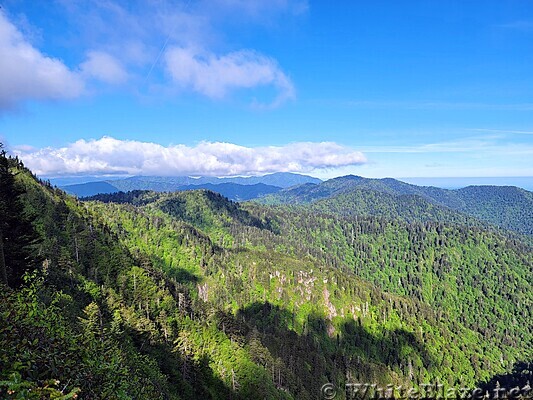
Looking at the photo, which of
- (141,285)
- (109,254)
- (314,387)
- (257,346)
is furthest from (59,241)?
(314,387)

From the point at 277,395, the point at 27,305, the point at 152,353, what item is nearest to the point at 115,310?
the point at 152,353

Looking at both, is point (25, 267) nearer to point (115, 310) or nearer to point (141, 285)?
point (115, 310)

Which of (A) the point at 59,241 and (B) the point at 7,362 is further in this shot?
(A) the point at 59,241

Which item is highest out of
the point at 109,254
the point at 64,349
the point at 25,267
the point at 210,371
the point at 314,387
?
the point at 64,349

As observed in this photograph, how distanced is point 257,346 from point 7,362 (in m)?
104

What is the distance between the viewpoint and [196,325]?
310 feet

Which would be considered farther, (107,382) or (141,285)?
(141,285)

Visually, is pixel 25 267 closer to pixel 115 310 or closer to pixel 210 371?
pixel 115 310

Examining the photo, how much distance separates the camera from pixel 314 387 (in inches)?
5162

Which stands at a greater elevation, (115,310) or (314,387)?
(115,310)

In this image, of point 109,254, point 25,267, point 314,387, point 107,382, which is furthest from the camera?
point 314,387

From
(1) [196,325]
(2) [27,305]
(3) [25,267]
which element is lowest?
(1) [196,325]

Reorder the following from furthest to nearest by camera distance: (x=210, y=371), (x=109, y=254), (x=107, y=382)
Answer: (x=109, y=254) < (x=210, y=371) < (x=107, y=382)

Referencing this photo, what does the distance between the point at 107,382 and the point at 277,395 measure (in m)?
88.5
